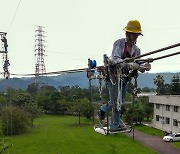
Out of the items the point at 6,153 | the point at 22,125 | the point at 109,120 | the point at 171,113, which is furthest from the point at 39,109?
the point at 109,120

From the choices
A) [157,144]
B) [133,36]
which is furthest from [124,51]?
[157,144]

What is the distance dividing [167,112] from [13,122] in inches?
661

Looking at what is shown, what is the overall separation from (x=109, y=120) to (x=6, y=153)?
21132 millimetres

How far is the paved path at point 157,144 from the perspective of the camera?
1030 inches

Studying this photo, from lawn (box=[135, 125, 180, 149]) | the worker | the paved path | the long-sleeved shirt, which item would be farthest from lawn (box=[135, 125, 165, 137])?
the long-sleeved shirt

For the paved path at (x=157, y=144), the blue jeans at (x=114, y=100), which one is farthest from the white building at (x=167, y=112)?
the blue jeans at (x=114, y=100)

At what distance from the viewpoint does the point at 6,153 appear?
2503 cm

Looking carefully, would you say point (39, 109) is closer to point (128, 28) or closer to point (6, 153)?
point (6, 153)

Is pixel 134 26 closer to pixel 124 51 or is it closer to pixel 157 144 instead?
pixel 124 51

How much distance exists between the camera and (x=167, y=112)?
37.5 m

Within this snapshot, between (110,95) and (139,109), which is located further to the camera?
(139,109)

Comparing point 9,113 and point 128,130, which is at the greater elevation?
point 128,130

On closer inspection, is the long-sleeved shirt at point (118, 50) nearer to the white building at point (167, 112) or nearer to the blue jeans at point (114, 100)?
the blue jeans at point (114, 100)

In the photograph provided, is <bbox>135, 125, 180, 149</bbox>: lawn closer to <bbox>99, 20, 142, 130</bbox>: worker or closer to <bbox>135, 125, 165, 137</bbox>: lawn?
<bbox>135, 125, 165, 137</bbox>: lawn
